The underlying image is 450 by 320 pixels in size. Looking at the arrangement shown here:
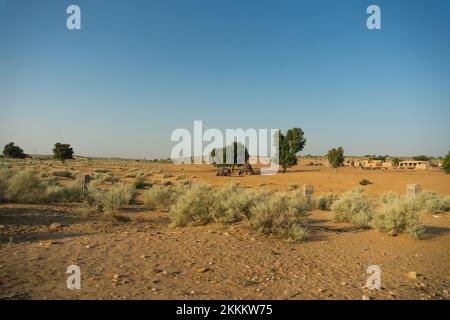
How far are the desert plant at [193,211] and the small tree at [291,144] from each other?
40.9 m

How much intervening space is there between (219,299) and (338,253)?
13.1 ft

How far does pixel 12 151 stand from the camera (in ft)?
235

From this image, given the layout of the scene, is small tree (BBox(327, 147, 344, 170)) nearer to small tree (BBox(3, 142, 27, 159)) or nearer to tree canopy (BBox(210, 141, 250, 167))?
tree canopy (BBox(210, 141, 250, 167))

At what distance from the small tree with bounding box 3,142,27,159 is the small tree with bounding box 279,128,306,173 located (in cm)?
5609

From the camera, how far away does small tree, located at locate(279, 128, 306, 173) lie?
5072cm

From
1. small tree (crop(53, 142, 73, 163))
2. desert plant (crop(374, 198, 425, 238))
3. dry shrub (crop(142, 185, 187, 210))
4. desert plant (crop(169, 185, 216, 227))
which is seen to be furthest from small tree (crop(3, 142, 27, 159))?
desert plant (crop(374, 198, 425, 238))

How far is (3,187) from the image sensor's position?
14.9m

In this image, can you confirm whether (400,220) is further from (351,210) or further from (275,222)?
(275,222)

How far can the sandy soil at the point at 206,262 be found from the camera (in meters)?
5.29

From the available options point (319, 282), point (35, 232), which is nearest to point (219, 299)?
point (319, 282)

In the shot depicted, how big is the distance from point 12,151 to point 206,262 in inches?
3084

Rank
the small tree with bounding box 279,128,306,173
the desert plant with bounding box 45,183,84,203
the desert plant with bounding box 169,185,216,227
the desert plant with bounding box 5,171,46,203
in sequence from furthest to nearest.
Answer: the small tree with bounding box 279,128,306,173
the desert plant with bounding box 45,183,84,203
the desert plant with bounding box 5,171,46,203
the desert plant with bounding box 169,185,216,227

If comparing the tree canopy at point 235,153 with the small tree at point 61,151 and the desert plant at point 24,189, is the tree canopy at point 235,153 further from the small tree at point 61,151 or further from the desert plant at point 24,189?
the desert plant at point 24,189
